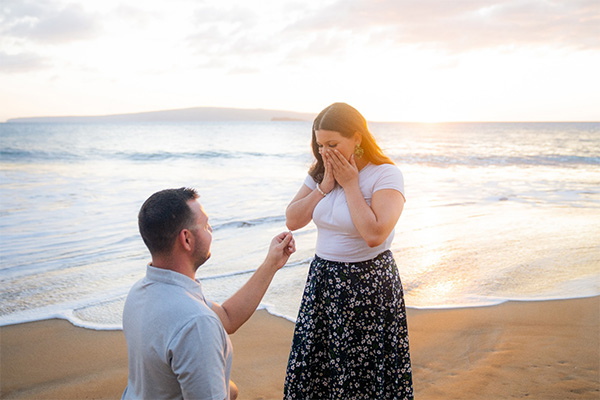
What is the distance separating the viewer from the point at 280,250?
2414mm

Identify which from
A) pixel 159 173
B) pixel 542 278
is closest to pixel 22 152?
pixel 159 173

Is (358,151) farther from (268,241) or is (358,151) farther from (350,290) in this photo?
(268,241)

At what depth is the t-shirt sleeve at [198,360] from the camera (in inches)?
65.1

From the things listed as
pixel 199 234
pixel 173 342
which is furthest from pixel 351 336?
pixel 173 342

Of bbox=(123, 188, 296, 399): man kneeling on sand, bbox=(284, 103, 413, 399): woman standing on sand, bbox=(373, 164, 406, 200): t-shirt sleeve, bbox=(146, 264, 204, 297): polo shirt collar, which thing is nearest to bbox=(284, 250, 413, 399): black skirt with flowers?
bbox=(284, 103, 413, 399): woman standing on sand

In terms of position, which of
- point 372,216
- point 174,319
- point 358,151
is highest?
point 358,151

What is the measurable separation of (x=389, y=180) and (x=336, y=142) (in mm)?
368

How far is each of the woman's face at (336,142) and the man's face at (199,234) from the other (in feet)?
3.24

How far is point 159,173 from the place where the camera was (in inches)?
915

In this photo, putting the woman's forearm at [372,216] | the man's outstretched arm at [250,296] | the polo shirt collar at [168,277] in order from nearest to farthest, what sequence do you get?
1. the polo shirt collar at [168,277]
2. the man's outstretched arm at [250,296]
3. the woman's forearm at [372,216]

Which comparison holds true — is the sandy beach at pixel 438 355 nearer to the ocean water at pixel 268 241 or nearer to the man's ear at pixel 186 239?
the ocean water at pixel 268 241

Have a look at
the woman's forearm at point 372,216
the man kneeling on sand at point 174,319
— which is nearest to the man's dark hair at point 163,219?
the man kneeling on sand at point 174,319

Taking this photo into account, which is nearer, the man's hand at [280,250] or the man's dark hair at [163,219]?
the man's dark hair at [163,219]

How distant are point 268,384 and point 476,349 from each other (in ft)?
6.50
